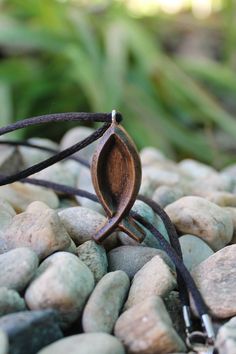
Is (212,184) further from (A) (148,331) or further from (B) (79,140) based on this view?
(A) (148,331)

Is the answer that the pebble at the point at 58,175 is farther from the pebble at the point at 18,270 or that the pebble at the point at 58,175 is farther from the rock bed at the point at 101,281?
the pebble at the point at 18,270

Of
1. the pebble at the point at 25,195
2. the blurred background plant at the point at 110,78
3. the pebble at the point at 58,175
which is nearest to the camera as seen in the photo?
the pebble at the point at 25,195

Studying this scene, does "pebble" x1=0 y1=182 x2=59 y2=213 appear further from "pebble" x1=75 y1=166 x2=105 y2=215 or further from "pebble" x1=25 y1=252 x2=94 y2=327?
"pebble" x1=25 y1=252 x2=94 y2=327

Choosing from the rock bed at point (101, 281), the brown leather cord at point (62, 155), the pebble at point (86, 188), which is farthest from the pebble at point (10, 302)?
the pebble at point (86, 188)

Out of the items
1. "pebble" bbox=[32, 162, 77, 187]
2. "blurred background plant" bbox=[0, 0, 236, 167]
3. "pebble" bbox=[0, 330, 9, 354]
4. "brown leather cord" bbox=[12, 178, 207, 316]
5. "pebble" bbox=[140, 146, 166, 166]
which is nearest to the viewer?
"pebble" bbox=[0, 330, 9, 354]

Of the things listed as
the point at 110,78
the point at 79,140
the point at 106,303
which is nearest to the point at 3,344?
the point at 106,303

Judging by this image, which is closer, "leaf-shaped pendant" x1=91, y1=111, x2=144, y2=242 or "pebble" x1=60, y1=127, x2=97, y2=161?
"leaf-shaped pendant" x1=91, y1=111, x2=144, y2=242

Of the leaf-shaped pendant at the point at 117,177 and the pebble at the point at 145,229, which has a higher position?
the leaf-shaped pendant at the point at 117,177

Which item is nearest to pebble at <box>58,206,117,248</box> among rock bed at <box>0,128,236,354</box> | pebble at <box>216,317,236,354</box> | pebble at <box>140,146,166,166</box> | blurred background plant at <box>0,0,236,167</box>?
rock bed at <box>0,128,236,354</box>
